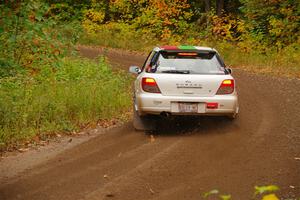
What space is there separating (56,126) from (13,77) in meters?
1.51

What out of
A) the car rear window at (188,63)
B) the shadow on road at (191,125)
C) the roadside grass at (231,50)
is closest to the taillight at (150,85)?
the car rear window at (188,63)

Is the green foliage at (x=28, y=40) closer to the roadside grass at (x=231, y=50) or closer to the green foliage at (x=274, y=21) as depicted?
the roadside grass at (x=231, y=50)

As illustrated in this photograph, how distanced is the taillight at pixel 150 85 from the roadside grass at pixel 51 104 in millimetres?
1756

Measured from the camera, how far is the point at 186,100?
10.1 metres

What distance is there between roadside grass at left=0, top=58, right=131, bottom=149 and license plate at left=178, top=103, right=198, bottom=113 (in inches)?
88.3

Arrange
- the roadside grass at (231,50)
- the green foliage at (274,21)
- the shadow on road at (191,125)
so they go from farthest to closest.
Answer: the green foliage at (274,21) → the roadside grass at (231,50) → the shadow on road at (191,125)

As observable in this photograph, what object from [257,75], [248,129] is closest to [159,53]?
[248,129]

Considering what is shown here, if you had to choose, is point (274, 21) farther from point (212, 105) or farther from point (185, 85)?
point (185, 85)

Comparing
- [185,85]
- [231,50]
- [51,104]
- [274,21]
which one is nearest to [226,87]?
[185,85]

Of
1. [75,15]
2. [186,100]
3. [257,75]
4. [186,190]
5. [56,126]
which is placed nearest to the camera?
[186,190]

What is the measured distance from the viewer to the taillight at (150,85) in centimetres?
1019

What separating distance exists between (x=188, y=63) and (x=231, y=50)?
1681 centimetres

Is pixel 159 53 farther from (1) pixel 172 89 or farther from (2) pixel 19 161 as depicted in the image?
(2) pixel 19 161

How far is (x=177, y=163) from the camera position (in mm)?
8375
